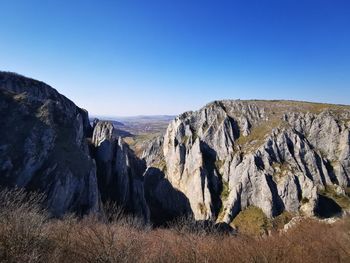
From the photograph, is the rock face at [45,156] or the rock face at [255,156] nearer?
the rock face at [45,156]

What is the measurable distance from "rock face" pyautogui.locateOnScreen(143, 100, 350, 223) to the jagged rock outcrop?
3780 cm

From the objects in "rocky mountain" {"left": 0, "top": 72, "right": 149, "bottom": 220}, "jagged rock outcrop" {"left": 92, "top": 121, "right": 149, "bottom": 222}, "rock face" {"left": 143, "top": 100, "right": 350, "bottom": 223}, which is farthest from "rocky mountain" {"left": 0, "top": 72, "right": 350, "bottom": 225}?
"rock face" {"left": 143, "top": 100, "right": 350, "bottom": 223}

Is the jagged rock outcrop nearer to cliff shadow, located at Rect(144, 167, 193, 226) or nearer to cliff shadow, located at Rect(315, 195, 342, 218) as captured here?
cliff shadow, located at Rect(144, 167, 193, 226)

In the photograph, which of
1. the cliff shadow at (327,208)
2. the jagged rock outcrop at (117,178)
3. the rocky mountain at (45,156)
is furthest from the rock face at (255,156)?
the rocky mountain at (45,156)

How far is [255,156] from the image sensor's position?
147 metres

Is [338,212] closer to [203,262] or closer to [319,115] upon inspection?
[319,115]

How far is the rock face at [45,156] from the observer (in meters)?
65.3

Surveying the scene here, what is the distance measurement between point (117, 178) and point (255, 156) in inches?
2725

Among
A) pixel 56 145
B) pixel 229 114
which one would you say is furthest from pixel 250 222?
pixel 56 145

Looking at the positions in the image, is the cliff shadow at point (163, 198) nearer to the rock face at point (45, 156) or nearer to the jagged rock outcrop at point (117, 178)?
the jagged rock outcrop at point (117, 178)

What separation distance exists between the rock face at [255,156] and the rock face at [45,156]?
7522 cm

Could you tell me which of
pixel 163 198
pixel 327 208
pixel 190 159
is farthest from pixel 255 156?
pixel 163 198

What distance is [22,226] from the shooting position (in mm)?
28156

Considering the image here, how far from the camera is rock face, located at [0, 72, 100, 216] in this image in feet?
214
